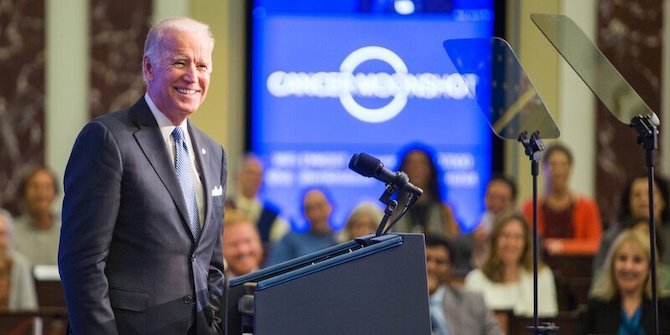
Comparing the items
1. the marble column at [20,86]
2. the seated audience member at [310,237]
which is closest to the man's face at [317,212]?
the seated audience member at [310,237]

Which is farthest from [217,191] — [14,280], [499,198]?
[499,198]

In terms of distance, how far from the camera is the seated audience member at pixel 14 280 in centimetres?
623

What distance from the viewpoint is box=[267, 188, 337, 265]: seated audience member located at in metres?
6.75

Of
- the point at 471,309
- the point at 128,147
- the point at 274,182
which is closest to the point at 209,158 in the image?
the point at 128,147

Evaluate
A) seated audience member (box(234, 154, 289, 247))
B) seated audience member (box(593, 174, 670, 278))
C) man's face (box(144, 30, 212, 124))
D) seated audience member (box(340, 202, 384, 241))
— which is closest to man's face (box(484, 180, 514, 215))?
seated audience member (box(593, 174, 670, 278))

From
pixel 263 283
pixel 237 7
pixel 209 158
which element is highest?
pixel 237 7

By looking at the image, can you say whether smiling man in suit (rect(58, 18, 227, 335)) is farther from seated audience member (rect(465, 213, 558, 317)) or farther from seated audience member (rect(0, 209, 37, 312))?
seated audience member (rect(465, 213, 558, 317))

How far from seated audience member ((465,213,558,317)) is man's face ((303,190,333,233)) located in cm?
→ 102

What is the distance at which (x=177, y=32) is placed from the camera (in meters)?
3.09

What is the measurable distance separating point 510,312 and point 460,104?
4.10m

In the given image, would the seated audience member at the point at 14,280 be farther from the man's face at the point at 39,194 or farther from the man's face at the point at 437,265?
the man's face at the point at 437,265

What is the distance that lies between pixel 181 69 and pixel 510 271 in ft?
12.1

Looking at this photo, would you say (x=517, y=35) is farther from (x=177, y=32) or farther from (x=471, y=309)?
(x=177, y=32)

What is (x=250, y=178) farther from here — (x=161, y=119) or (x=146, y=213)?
(x=146, y=213)
